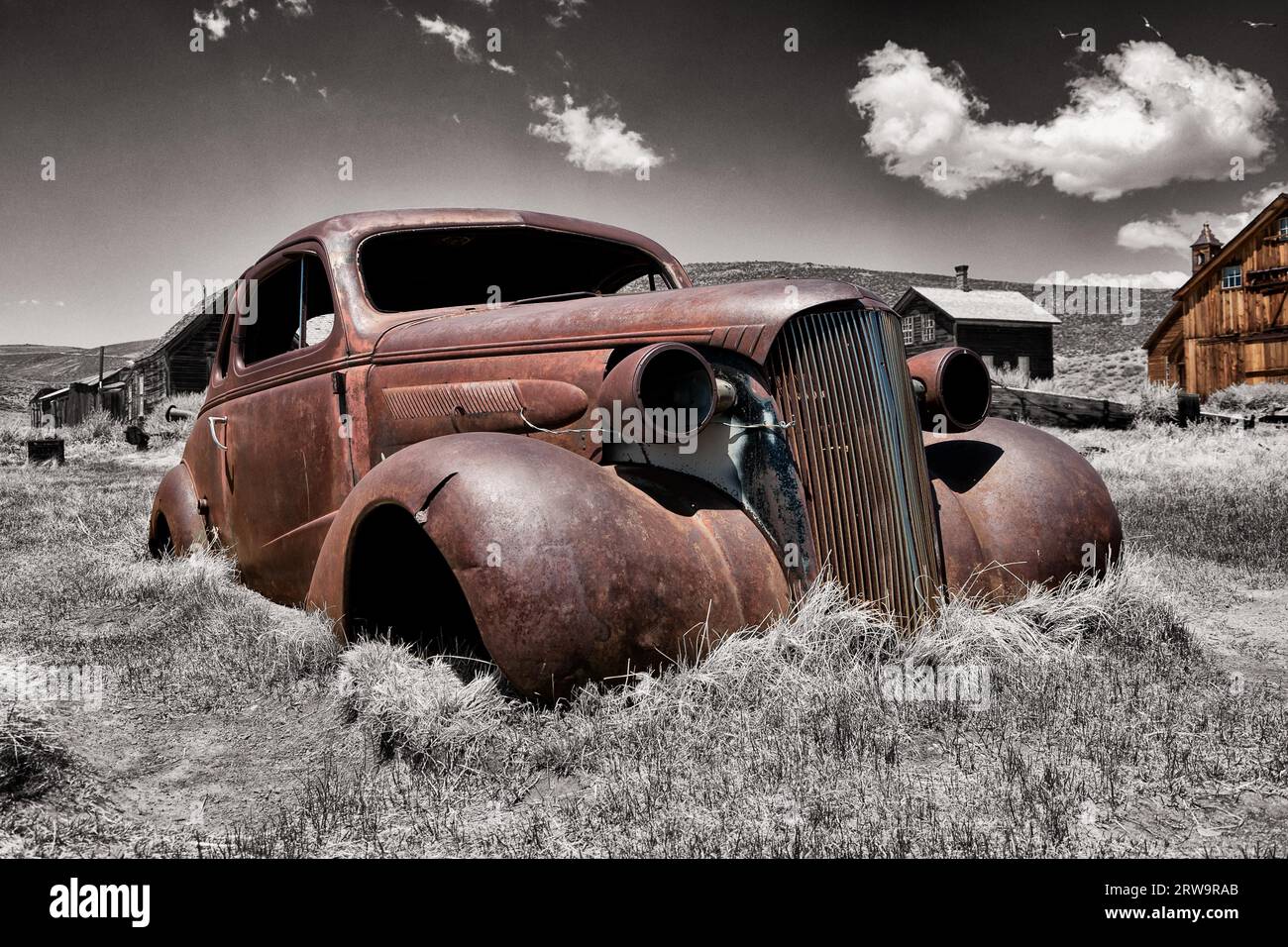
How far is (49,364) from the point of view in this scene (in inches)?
3479

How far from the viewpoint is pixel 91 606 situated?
4.50 meters

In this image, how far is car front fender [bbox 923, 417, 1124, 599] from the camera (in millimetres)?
3414

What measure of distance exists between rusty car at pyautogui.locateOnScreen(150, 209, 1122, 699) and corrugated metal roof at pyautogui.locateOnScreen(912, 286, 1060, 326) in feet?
109

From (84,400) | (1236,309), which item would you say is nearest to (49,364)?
(84,400)

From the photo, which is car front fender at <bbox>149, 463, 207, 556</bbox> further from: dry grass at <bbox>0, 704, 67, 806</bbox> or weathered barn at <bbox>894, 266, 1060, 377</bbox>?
weathered barn at <bbox>894, 266, 1060, 377</bbox>

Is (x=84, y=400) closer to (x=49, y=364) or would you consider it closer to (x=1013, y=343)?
(x=1013, y=343)

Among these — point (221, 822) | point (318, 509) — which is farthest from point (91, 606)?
point (221, 822)

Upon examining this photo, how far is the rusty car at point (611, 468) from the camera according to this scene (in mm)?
2604

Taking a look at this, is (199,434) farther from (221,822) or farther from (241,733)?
(221,822)

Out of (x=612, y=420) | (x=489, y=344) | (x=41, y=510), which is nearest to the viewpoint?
(x=612, y=420)

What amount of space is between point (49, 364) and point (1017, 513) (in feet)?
342

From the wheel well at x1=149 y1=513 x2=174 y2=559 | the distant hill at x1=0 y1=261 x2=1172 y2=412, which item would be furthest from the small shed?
the wheel well at x1=149 y1=513 x2=174 y2=559

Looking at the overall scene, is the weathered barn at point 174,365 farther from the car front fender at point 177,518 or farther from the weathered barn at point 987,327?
the weathered barn at point 987,327
